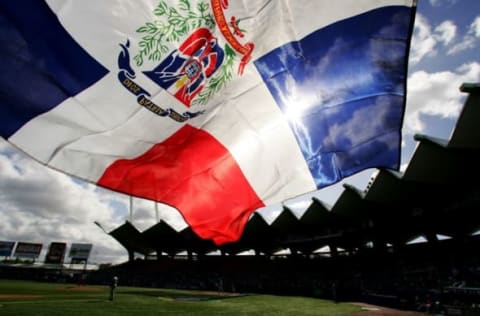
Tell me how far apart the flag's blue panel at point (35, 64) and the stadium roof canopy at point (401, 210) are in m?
16.1

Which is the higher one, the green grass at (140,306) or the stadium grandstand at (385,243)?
the stadium grandstand at (385,243)

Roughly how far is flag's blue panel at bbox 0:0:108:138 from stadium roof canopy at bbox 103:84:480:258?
52.8 ft

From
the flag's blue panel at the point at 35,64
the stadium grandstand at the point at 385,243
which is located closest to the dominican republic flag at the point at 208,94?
the flag's blue panel at the point at 35,64

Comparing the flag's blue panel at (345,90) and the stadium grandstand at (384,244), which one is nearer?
the flag's blue panel at (345,90)

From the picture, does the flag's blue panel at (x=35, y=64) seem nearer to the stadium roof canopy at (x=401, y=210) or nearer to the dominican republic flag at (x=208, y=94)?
the dominican republic flag at (x=208, y=94)

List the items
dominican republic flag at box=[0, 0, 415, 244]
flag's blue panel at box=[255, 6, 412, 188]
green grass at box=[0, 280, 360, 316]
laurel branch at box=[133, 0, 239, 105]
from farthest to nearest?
green grass at box=[0, 280, 360, 316]
flag's blue panel at box=[255, 6, 412, 188]
laurel branch at box=[133, 0, 239, 105]
dominican republic flag at box=[0, 0, 415, 244]

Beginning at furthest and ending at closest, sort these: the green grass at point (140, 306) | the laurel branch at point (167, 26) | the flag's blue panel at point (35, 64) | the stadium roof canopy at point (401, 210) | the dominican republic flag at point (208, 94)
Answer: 1. the stadium roof canopy at point (401, 210)
2. the green grass at point (140, 306)
3. the laurel branch at point (167, 26)
4. the dominican republic flag at point (208, 94)
5. the flag's blue panel at point (35, 64)

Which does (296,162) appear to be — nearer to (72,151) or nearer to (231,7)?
(231,7)

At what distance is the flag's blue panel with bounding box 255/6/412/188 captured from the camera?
4.50 m

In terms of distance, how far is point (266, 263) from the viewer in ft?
166

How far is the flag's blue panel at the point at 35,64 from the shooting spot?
330 cm

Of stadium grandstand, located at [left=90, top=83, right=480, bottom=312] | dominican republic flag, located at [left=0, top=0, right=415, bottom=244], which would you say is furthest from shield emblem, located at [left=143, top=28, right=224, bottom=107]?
stadium grandstand, located at [left=90, top=83, right=480, bottom=312]

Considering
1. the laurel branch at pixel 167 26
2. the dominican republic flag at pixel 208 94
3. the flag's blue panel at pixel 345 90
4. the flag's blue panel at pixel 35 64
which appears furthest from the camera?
the flag's blue panel at pixel 345 90

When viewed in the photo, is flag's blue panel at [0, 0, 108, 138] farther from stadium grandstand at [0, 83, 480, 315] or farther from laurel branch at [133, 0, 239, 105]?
stadium grandstand at [0, 83, 480, 315]
